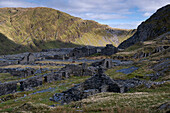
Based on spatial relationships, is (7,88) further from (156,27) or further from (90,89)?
(156,27)

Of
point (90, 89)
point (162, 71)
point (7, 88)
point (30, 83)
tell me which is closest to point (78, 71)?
point (30, 83)

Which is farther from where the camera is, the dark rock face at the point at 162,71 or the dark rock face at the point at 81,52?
the dark rock face at the point at 81,52

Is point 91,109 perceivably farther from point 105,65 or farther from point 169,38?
point 169,38

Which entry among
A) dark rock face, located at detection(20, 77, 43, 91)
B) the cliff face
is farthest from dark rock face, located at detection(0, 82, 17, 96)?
the cliff face

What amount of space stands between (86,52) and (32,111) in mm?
117112

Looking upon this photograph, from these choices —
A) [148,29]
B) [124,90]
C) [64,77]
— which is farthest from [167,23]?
[124,90]

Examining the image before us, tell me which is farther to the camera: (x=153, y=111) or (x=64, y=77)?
(x=64, y=77)

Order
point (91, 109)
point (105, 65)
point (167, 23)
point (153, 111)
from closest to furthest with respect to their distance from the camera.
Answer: point (153, 111)
point (91, 109)
point (105, 65)
point (167, 23)

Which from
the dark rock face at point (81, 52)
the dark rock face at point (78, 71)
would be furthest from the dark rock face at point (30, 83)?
the dark rock face at point (81, 52)

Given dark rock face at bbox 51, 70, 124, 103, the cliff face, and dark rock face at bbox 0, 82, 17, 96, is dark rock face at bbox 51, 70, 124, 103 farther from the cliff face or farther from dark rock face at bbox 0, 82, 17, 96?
the cliff face

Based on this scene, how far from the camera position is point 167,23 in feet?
490

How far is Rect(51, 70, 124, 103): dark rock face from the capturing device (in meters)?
21.8

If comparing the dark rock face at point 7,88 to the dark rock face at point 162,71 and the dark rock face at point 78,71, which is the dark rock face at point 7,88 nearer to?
the dark rock face at point 78,71

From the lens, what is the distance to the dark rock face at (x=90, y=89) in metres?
21.8
